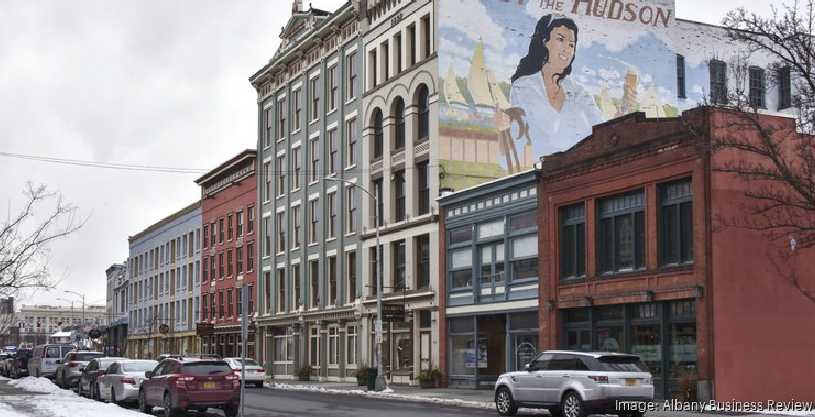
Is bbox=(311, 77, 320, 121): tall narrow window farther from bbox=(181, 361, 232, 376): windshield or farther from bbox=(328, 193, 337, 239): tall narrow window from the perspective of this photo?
bbox=(181, 361, 232, 376): windshield

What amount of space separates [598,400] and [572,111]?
1068 inches

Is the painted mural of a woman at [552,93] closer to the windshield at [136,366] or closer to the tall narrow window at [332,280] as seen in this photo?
the tall narrow window at [332,280]

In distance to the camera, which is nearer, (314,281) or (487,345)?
(487,345)

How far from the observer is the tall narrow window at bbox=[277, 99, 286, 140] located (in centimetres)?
6731

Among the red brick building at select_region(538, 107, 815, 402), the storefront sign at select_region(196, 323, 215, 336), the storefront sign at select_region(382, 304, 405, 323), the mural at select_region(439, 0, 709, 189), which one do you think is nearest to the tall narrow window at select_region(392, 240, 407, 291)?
the storefront sign at select_region(382, 304, 405, 323)

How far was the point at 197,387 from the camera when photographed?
26.6 m

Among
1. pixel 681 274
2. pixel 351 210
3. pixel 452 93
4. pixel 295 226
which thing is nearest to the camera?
pixel 681 274

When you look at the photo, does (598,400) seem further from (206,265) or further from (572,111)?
(206,265)

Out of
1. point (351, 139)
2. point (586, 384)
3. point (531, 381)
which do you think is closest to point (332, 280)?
point (351, 139)

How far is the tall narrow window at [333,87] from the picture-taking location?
59.4 metres

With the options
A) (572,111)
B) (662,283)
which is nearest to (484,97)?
(572,111)

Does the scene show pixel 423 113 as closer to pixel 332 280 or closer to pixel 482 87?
pixel 482 87

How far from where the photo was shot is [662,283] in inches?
1271

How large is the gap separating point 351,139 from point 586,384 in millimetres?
33642
